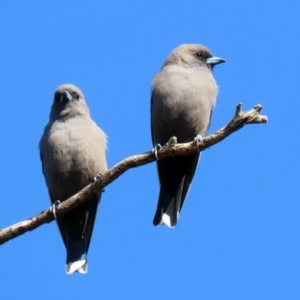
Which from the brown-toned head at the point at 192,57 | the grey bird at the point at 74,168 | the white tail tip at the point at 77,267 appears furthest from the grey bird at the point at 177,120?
the white tail tip at the point at 77,267

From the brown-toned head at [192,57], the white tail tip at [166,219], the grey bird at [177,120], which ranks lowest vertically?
the white tail tip at [166,219]

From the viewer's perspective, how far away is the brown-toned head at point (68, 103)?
32.0 ft

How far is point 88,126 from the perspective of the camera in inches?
375

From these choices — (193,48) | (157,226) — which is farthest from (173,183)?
(193,48)

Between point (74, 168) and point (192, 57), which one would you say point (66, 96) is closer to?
point (74, 168)

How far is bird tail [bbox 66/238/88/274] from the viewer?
9.30m

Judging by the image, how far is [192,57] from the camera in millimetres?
10570

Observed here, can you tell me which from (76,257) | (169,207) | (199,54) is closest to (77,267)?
(76,257)

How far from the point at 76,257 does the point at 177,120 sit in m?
1.99

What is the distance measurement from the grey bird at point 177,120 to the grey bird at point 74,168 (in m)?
0.76

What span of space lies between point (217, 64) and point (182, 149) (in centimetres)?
261

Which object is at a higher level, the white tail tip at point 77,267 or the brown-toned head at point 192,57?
the brown-toned head at point 192,57

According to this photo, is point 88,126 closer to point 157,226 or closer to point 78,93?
point 78,93

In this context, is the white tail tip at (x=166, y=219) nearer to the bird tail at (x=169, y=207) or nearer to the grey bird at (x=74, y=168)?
the bird tail at (x=169, y=207)
